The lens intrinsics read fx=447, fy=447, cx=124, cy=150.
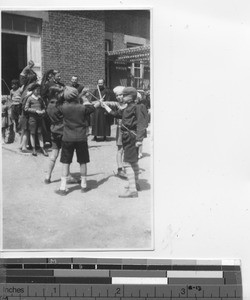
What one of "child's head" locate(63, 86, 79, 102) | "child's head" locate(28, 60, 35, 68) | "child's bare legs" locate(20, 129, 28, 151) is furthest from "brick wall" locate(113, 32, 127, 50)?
"child's bare legs" locate(20, 129, 28, 151)

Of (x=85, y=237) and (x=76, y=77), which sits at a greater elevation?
(x=76, y=77)

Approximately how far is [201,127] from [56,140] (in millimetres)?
720

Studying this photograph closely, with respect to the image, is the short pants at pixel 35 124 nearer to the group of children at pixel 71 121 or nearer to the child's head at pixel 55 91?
the group of children at pixel 71 121

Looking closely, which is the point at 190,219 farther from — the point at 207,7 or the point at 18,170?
the point at 207,7

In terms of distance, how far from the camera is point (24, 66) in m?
2.20

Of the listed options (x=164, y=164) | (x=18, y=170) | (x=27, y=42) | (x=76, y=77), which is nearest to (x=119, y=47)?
(x=76, y=77)

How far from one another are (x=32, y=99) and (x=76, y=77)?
254mm

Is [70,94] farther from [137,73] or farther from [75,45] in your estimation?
[137,73]

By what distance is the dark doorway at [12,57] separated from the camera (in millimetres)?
2186

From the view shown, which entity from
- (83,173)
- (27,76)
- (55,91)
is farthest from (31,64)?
(83,173)

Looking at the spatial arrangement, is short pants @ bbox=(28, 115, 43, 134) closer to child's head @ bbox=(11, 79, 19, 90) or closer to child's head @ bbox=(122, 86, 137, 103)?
child's head @ bbox=(11, 79, 19, 90)

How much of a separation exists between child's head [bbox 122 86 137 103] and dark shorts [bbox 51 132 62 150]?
1.24 ft

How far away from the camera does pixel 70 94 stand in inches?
88.8

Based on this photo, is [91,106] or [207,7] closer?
[207,7]
